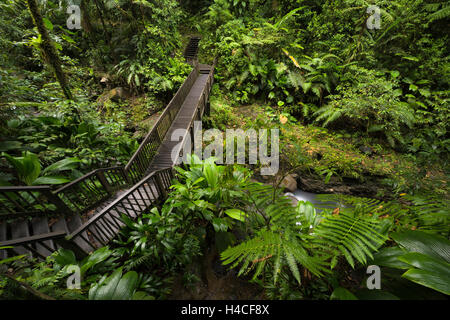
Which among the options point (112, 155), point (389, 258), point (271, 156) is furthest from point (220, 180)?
point (271, 156)

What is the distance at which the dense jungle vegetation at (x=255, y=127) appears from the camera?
1568 mm

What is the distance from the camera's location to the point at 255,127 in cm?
743

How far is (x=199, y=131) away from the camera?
6910 mm

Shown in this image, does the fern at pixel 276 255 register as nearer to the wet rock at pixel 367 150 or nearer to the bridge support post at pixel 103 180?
the bridge support post at pixel 103 180

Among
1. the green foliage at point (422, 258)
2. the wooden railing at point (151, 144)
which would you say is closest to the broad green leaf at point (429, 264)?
the green foliage at point (422, 258)

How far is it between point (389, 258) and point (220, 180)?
253cm

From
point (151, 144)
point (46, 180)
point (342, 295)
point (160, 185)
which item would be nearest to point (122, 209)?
point (160, 185)

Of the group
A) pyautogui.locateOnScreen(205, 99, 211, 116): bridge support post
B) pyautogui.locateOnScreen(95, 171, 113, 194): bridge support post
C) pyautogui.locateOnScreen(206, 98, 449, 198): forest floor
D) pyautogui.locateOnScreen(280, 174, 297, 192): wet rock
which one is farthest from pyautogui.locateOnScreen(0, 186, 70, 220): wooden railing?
pyautogui.locateOnScreen(205, 99, 211, 116): bridge support post

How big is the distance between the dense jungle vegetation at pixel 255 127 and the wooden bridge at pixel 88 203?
10.7 inches

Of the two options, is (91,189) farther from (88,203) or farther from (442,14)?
(442,14)

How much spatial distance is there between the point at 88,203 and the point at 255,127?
6148 millimetres
